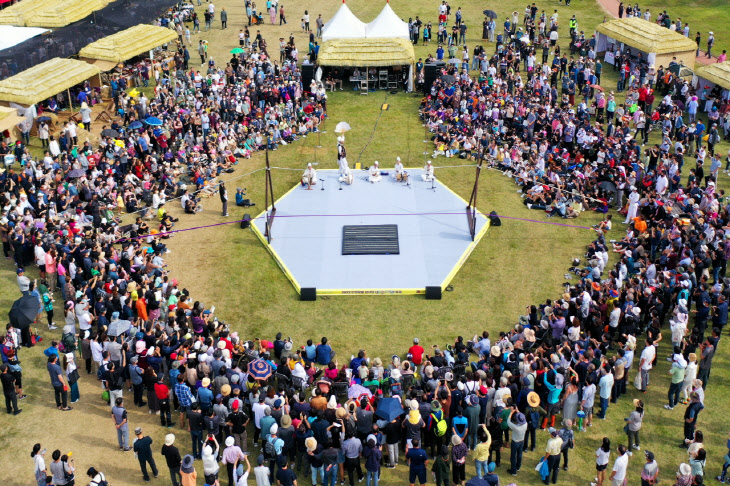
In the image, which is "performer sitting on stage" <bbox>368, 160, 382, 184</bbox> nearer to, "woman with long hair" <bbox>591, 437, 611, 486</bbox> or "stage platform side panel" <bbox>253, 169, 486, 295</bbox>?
"stage platform side panel" <bbox>253, 169, 486, 295</bbox>

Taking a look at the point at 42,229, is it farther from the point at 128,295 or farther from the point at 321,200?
the point at 321,200

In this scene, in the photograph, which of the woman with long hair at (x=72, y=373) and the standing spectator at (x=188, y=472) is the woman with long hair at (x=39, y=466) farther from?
the woman with long hair at (x=72, y=373)

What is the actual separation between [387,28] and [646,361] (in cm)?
2852

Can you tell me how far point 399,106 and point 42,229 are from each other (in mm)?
20656

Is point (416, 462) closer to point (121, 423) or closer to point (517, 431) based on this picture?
point (517, 431)

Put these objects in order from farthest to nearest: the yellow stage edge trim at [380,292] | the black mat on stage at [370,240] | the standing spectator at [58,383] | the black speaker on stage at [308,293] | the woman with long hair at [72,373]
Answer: the black mat on stage at [370,240] < the yellow stage edge trim at [380,292] < the black speaker on stage at [308,293] < the woman with long hair at [72,373] < the standing spectator at [58,383]

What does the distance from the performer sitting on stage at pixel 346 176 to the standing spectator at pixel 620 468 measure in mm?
18667

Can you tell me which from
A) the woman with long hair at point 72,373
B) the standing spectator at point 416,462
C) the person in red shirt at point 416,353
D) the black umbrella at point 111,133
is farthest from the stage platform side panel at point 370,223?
the standing spectator at point 416,462

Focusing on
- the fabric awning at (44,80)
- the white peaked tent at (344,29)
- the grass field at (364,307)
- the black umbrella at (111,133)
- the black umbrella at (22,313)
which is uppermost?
the white peaked tent at (344,29)

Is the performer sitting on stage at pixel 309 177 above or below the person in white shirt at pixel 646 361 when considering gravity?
above

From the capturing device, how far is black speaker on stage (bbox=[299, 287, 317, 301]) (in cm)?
2622

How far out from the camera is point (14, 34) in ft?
140

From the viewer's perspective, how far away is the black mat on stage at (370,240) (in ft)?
95.0

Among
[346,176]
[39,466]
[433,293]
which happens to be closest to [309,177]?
[346,176]
